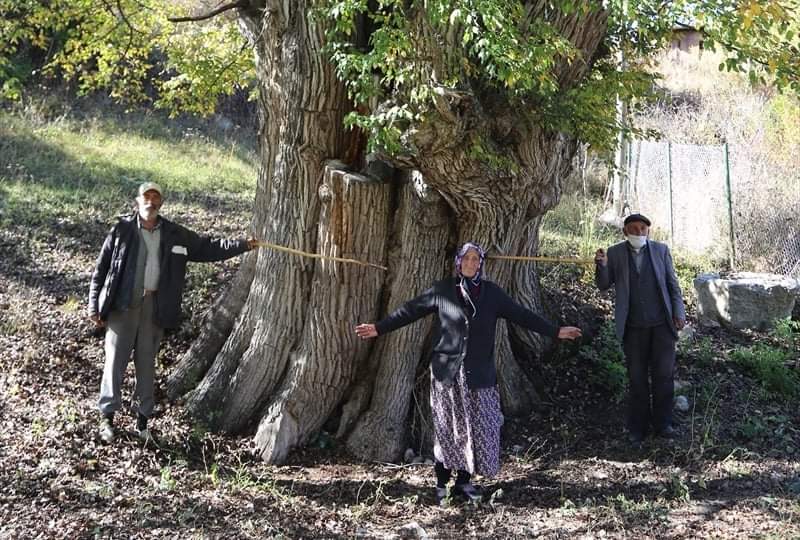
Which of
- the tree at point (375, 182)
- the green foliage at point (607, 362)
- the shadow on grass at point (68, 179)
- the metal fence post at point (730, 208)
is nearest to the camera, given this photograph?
the tree at point (375, 182)

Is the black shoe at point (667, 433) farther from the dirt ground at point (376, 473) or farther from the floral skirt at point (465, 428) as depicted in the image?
the floral skirt at point (465, 428)

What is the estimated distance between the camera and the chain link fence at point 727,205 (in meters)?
10.6

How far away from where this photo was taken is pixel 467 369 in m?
5.47

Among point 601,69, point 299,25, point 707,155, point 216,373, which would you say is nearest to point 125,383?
point 216,373

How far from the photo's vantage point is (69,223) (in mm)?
10320

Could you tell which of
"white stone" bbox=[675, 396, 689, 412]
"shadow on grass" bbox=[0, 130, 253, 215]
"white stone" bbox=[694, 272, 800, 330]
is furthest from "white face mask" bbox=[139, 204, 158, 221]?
"white stone" bbox=[694, 272, 800, 330]

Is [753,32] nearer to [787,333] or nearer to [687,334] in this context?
[787,333]

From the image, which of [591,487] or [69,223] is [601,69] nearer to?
[591,487]

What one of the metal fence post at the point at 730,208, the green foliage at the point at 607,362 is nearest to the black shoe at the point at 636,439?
the green foliage at the point at 607,362

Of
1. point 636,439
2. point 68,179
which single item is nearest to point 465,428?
point 636,439

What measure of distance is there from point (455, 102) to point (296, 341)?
244 centimetres

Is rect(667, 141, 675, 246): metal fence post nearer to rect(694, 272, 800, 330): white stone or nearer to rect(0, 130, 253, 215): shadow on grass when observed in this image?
rect(694, 272, 800, 330): white stone

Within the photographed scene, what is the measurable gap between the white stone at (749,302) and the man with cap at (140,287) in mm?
5186

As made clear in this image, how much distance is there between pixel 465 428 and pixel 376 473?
104 centimetres
